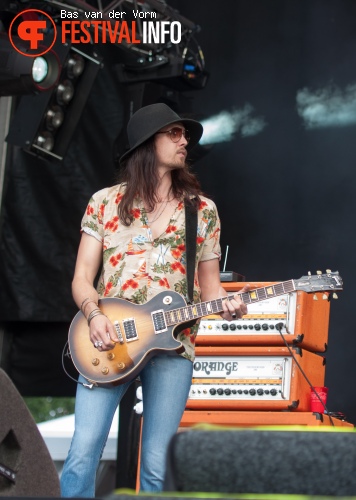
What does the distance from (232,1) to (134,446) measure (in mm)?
3271

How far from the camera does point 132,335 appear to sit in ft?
11.1

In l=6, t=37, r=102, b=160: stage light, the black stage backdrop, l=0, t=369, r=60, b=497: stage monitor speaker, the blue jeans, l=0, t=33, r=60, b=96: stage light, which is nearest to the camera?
l=0, t=369, r=60, b=497: stage monitor speaker

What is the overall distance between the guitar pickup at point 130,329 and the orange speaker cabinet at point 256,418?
123 cm

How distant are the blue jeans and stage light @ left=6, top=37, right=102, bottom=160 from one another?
3033 millimetres

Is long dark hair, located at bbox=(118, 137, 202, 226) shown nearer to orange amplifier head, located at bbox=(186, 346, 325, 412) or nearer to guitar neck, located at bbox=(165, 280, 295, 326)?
guitar neck, located at bbox=(165, 280, 295, 326)

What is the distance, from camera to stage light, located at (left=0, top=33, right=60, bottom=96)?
5.31 meters

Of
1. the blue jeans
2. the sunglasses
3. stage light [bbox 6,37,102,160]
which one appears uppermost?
stage light [bbox 6,37,102,160]

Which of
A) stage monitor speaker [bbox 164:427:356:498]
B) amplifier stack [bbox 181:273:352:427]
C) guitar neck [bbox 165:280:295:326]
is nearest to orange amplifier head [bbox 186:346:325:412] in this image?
amplifier stack [bbox 181:273:352:427]

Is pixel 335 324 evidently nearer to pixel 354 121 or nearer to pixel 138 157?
pixel 354 121

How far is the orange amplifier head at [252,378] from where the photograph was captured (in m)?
4.52

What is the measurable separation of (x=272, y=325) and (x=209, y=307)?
1212 mm

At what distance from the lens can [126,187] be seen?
365 centimetres

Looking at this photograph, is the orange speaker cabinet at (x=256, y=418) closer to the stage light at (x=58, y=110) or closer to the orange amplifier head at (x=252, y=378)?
the orange amplifier head at (x=252, y=378)

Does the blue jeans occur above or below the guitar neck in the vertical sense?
below
